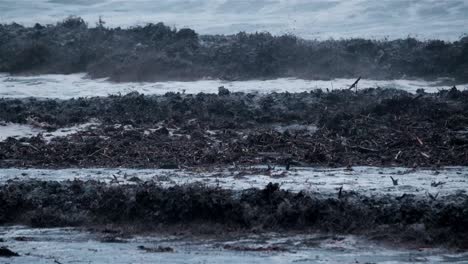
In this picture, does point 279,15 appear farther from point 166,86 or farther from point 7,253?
point 7,253

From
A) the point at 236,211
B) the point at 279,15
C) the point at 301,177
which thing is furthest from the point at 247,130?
the point at 279,15

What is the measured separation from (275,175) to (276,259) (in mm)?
2767

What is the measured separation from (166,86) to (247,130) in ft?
19.4

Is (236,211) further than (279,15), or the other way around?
(279,15)

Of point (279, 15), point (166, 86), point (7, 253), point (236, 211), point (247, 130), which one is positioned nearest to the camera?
point (7, 253)

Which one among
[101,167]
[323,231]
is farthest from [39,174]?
[323,231]

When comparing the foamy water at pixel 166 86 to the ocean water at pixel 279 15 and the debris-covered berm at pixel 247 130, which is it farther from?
the ocean water at pixel 279 15

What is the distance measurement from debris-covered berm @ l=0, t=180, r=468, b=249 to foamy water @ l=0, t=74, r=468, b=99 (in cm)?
895

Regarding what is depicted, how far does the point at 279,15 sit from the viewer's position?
2884cm

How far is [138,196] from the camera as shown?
344 inches

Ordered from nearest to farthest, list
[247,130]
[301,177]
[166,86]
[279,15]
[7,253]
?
1. [7,253]
2. [301,177]
3. [247,130]
4. [166,86]
5. [279,15]

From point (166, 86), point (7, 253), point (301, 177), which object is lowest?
point (7, 253)

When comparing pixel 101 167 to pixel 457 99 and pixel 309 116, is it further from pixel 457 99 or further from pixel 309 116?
pixel 457 99

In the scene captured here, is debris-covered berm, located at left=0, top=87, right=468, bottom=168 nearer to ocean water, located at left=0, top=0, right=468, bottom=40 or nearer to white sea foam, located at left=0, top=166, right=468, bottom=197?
white sea foam, located at left=0, top=166, right=468, bottom=197
